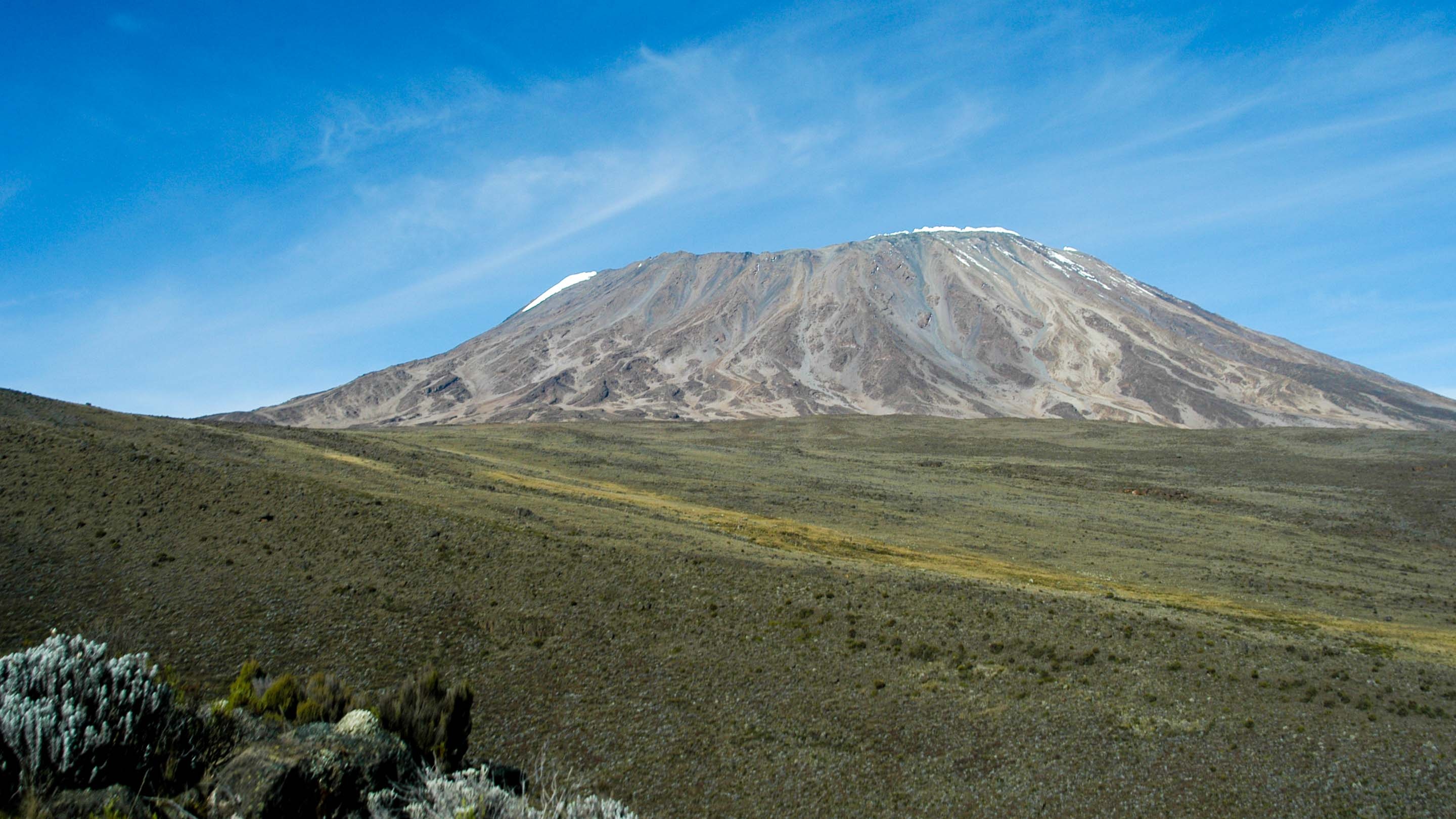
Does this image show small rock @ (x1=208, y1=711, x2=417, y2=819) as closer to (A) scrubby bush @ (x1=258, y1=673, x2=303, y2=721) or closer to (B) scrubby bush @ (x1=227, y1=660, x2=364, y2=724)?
(B) scrubby bush @ (x1=227, y1=660, x2=364, y2=724)

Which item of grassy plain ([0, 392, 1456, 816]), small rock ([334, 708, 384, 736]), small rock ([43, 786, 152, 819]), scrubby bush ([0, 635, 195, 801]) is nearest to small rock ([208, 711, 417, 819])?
small rock ([334, 708, 384, 736])

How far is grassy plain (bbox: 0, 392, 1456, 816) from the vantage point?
55.7ft

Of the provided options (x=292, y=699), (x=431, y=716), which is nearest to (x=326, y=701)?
(x=292, y=699)

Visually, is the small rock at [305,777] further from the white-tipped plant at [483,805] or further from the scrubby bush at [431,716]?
the scrubby bush at [431,716]

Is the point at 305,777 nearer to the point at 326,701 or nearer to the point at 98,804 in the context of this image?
the point at 98,804

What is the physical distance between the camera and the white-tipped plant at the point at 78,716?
27.1 ft

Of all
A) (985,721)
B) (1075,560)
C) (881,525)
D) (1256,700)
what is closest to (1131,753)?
(985,721)

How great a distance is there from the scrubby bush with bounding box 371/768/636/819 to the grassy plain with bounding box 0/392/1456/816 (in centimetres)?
728

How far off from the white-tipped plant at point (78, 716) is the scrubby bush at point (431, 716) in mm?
3110

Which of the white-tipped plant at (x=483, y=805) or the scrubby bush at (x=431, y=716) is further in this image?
the scrubby bush at (x=431, y=716)

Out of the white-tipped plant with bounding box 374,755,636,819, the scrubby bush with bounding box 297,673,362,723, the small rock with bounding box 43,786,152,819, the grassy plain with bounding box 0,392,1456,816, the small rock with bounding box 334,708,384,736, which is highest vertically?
the small rock with bounding box 43,786,152,819

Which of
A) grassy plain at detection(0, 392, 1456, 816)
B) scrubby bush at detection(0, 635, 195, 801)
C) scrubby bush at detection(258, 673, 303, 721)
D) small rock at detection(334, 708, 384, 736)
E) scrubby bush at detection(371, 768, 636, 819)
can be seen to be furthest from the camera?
grassy plain at detection(0, 392, 1456, 816)

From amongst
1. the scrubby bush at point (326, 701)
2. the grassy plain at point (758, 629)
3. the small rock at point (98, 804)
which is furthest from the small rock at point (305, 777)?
the grassy plain at point (758, 629)

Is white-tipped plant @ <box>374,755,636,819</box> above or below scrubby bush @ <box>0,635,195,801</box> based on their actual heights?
below
